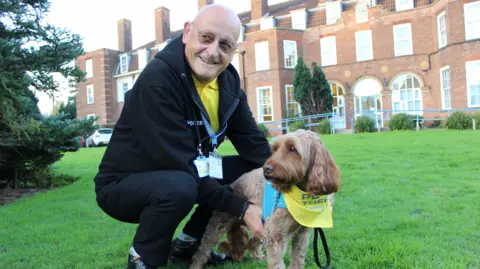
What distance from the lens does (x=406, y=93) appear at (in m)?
25.4

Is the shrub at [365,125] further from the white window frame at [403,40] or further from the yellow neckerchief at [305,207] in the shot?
the yellow neckerchief at [305,207]

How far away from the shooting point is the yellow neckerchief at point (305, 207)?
2865 mm

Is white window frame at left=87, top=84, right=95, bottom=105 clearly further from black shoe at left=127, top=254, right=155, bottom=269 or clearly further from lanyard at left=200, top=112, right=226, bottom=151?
→ black shoe at left=127, top=254, right=155, bottom=269

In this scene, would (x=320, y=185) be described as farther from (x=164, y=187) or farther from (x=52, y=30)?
(x=52, y=30)

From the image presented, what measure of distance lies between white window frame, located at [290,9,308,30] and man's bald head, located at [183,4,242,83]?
91.0ft

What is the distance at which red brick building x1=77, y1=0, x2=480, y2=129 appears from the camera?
22.1m

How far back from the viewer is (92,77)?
41719 millimetres

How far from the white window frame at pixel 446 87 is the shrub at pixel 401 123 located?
19.3 feet

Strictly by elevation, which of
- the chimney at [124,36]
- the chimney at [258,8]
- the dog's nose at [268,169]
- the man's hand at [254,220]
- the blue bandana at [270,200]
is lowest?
the man's hand at [254,220]

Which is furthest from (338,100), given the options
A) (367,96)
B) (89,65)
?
(89,65)

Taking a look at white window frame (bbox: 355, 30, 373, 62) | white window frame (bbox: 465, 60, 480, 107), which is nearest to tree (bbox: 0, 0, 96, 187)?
white window frame (bbox: 465, 60, 480, 107)

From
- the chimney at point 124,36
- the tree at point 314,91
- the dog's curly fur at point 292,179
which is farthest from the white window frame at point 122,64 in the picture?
the dog's curly fur at point 292,179

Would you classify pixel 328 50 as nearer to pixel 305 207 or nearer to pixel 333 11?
pixel 333 11

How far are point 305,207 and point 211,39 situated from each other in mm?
1440
